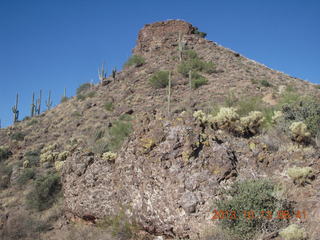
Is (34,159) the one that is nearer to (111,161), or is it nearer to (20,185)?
(20,185)

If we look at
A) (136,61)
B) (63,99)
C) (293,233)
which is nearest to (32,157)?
(136,61)

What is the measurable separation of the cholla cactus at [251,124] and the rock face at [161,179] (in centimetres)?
237

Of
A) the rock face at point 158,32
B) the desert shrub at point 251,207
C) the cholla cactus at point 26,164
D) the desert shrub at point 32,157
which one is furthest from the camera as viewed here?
Answer: the rock face at point 158,32

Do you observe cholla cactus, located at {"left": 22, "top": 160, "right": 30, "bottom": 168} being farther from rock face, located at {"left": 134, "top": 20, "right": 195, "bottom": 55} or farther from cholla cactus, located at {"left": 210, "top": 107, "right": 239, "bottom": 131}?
rock face, located at {"left": 134, "top": 20, "right": 195, "bottom": 55}

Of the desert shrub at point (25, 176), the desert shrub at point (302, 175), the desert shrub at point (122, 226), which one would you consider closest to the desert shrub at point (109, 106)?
the desert shrub at point (25, 176)

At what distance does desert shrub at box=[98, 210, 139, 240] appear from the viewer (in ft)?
22.6

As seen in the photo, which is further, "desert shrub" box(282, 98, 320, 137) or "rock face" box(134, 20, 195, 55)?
"rock face" box(134, 20, 195, 55)

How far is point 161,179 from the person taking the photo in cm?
671

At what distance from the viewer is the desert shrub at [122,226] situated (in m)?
6.88

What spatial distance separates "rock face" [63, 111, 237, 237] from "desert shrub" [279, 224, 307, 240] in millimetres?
1484

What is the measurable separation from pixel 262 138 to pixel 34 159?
15998 millimetres

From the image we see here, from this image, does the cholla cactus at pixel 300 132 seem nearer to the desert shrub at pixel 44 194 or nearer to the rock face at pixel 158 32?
the desert shrub at pixel 44 194

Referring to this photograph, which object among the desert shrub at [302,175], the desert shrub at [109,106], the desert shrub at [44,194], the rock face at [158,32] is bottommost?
the desert shrub at [302,175]
